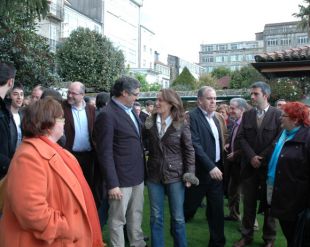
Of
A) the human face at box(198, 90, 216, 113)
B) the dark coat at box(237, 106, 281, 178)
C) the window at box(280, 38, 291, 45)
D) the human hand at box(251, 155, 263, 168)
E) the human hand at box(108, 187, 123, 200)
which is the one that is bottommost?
the human hand at box(108, 187, 123, 200)

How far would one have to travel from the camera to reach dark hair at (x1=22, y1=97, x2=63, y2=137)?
2.63 metres

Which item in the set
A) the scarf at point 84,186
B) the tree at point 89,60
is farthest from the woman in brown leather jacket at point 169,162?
the tree at point 89,60

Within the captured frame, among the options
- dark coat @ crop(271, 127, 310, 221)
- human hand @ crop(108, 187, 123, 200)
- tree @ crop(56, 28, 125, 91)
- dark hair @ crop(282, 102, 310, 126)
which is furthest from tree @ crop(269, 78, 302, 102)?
tree @ crop(56, 28, 125, 91)

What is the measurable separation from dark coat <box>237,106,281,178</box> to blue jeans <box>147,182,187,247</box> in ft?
3.89

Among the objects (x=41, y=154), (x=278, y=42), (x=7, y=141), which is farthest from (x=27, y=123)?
(x=278, y=42)

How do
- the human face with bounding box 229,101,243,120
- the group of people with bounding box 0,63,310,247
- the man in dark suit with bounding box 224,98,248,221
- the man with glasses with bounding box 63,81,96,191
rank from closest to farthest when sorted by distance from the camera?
the group of people with bounding box 0,63,310,247
the man with glasses with bounding box 63,81,96,191
the man in dark suit with bounding box 224,98,248,221
the human face with bounding box 229,101,243,120

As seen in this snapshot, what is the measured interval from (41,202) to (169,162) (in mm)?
2189

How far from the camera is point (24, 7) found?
5672mm

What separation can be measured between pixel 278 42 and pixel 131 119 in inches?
4199

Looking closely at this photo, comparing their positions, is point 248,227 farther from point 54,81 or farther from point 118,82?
point 54,81

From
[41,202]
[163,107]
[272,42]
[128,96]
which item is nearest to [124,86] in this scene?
[128,96]

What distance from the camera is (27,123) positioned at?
265cm

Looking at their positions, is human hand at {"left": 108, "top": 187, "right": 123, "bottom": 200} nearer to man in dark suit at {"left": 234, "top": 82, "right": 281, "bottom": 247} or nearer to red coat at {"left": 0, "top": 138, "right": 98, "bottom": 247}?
red coat at {"left": 0, "top": 138, "right": 98, "bottom": 247}

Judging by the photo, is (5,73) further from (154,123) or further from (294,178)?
(294,178)
